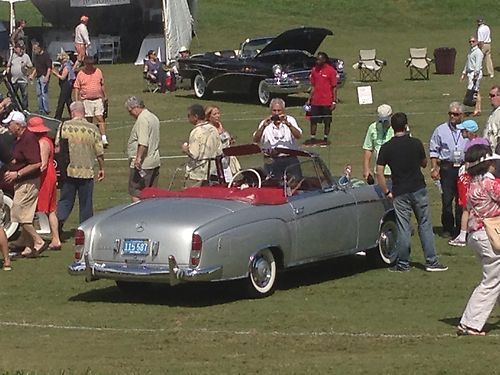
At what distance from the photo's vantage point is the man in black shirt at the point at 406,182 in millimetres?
13617

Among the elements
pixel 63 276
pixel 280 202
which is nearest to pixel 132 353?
pixel 280 202

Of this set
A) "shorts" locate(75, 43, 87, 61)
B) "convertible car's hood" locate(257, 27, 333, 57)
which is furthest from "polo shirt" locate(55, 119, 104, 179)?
"convertible car's hood" locate(257, 27, 333, 57)

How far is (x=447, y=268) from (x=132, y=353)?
5048 mm

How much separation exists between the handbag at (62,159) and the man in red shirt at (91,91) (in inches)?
280

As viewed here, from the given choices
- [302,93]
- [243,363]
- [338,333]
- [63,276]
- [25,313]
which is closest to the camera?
[243,363]

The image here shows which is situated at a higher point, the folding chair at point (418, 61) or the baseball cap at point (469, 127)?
the baseball cap at point (469, 127)

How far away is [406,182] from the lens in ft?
44.7

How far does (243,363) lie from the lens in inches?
375

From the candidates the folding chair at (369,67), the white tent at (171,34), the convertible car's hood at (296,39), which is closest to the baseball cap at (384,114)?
the convertible car's hood at (296,39)

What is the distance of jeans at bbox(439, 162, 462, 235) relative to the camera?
15.9 m

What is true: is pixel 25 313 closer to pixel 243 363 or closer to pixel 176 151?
pixel 243 363

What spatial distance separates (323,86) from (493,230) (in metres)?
15.2

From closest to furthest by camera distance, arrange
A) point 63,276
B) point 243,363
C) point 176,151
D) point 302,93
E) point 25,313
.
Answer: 1. point 243,363
2. point 25,313
3. point 63,276
4. point 176,151
5. point 302,93

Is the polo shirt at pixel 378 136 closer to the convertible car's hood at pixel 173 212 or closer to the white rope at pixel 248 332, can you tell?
the convertible car's hood at pixel 173 212
